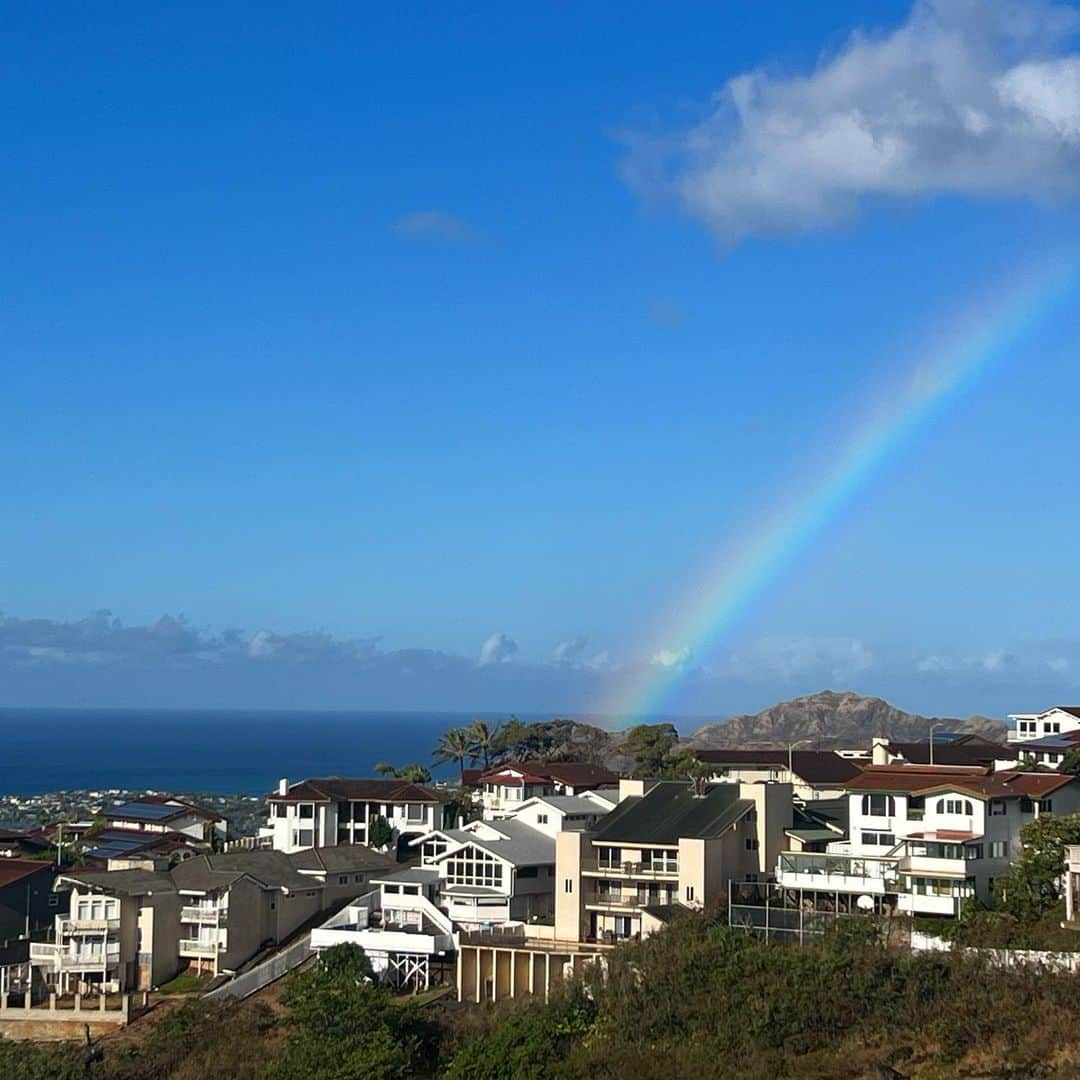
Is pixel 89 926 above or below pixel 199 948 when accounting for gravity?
above

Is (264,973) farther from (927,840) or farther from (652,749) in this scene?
(652,749)

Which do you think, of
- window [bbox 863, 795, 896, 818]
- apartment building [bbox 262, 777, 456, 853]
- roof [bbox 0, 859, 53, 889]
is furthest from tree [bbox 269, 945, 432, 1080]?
apartment building [bbox 262, 777, 456, 853]

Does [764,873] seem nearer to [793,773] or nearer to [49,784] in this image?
[793,773]

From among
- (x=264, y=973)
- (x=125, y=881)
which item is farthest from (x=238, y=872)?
(x=264, y=973)

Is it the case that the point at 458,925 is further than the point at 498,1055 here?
Yes

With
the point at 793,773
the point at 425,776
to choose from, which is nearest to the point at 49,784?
the point at 425,776

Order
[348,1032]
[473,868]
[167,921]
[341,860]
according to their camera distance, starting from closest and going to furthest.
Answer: [348,1032] < [167,921] < [473,868] < [341,860]

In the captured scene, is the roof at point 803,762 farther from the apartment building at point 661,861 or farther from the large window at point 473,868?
the large window at point 473,868

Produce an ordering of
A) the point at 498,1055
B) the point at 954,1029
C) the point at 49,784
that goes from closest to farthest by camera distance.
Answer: the point at 954,1029 → the point at 498,1055 → the point at 49,784
